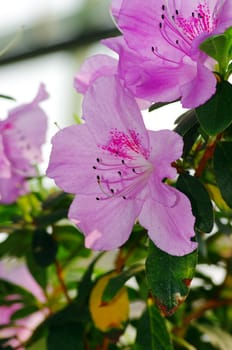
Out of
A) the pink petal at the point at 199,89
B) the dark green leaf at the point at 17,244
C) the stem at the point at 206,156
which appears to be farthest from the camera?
the dark green leaf at the point at 17,244

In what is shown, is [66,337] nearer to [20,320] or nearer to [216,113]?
[20,320]

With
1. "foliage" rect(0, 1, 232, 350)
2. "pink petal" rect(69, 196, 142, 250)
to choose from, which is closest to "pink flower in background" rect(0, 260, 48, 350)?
"foliage" rect(0, 1, 232, 350)

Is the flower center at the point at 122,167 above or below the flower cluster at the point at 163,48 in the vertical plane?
below

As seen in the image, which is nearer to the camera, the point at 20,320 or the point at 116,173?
the point at 116,173

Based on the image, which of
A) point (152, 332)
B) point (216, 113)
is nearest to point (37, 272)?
point (152, 332)

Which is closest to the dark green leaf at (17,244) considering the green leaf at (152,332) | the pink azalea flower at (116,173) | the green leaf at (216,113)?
the green leaf at (152,332)

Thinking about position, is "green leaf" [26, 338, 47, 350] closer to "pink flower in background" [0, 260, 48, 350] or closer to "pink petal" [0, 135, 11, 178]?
"pink flower in background" [0, 260, 48, 350]

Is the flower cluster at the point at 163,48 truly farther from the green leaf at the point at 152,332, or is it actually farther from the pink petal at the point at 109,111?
the green leaf at the point at 152,332
